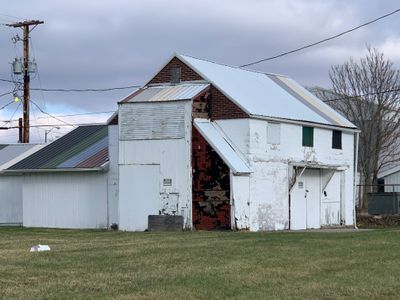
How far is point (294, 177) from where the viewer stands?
29.3m

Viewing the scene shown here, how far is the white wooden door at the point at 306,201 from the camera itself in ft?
97.1

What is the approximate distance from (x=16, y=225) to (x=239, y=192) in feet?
44.9

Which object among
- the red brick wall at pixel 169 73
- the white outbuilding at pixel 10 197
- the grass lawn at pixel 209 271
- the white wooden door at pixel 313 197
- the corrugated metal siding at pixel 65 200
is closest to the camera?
the grass lawn at pixel 209 271

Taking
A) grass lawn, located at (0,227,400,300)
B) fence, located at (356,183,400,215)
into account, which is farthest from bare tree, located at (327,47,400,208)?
grass lawn, located at (0,227,400,300)

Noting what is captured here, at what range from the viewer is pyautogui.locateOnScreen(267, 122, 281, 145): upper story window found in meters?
27.8

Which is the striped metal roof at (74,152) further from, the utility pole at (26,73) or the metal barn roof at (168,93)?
the utility pole at (26,73)

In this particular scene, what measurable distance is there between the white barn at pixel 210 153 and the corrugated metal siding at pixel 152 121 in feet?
0.12

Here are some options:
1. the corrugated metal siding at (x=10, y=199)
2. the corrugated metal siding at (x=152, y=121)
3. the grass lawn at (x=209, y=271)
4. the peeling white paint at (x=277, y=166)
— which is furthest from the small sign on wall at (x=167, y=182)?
the corrugated metal siding at (x=10, y=199)

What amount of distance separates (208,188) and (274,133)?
12.8 feet

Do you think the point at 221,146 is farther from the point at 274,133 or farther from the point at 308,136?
the point at 308,136

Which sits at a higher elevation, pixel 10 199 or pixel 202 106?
pixel 202 106

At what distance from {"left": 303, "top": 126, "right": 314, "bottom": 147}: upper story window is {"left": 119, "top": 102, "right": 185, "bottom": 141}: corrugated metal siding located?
6.15 m

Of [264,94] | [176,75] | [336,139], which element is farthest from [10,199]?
[336,139]

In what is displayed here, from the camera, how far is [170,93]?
2759 centimetres
